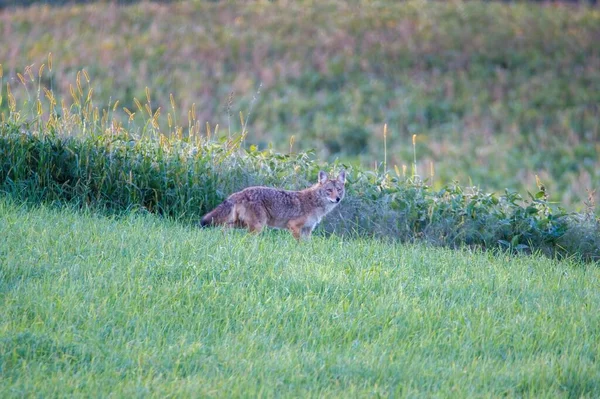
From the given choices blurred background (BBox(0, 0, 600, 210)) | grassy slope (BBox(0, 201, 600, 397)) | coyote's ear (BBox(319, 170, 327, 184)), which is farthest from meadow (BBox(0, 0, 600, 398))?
blurred background (BBox(0, 0, 600, 210))

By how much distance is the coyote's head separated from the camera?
424 inches

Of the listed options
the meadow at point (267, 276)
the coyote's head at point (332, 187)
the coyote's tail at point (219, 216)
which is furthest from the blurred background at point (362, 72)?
the coyote's tail at point (219, 216)

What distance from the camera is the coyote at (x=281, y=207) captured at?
9.98 m

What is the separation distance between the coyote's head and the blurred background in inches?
478

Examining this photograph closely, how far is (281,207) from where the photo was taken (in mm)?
10430

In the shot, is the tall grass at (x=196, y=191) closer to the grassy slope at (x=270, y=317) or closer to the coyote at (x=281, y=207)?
the coyote at (x=281, y=207)

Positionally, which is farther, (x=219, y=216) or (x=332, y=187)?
(x=332, y=187)

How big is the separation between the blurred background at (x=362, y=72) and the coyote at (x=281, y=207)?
12.5 metres

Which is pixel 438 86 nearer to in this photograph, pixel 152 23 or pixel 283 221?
pixel 152 23

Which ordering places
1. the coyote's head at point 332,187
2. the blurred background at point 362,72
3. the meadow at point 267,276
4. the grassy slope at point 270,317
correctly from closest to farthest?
the grassy slope at point 270,317, the meadow at point 267,276, the coyote's head at point 332,187, the blurred background at point 362,72

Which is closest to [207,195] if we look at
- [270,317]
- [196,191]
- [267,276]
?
[196,191]

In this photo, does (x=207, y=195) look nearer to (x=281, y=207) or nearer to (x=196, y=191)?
(x=196, y=191)

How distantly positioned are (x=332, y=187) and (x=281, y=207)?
2.73ft

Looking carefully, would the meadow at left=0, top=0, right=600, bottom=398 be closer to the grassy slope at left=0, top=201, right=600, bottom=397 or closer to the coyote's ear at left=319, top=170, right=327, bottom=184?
the grassy slope at left=0, top=201, right=600, bottom=397
